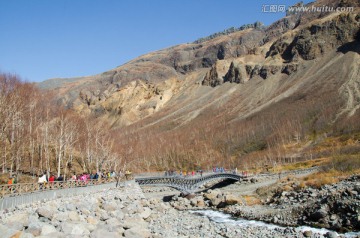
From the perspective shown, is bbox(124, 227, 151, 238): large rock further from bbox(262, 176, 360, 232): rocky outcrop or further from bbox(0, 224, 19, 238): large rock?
bbox(262, 176, 360, 232): rocky outcrop

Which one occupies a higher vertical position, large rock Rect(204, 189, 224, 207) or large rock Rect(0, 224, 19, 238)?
large rock Rect(0, 224, 19, 238)

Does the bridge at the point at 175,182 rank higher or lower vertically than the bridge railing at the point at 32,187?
lower

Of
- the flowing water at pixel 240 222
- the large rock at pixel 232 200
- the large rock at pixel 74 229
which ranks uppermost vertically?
the large rock at pixel 74 229

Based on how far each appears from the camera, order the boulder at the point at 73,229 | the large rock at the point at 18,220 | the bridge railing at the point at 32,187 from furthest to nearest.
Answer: the bridge railing at the point at 32,187
the large rock at the point at 18,220
the boulder at the point at 73,229

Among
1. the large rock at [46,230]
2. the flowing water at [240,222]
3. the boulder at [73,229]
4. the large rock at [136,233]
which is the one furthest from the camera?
the flowing water at [240,222]

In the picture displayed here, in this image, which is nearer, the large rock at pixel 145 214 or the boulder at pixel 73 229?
the boulder at pixel 73 229

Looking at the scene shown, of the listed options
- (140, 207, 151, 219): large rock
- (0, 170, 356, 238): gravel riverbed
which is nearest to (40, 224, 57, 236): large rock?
(0, 170, 356, 238): gravel riverbed

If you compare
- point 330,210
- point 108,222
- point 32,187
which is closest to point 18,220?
point 108,222

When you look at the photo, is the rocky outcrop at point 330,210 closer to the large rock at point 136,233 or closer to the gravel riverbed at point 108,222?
the gravel riverbed at point 108,222

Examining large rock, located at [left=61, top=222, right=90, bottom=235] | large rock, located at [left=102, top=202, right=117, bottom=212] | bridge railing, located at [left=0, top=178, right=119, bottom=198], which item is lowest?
large rock, located at [left=102, top=202, right=117, bottom=212]

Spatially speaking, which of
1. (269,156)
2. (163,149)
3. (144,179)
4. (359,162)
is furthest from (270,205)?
(163,149)

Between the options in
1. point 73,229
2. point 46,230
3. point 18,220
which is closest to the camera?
point 46,230

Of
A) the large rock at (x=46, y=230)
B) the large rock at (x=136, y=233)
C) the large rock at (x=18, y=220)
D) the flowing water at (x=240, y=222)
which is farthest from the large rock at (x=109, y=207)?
the large rock at (x=46, y=230)

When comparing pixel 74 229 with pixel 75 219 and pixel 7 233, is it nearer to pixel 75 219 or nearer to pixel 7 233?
pixel 75 219
